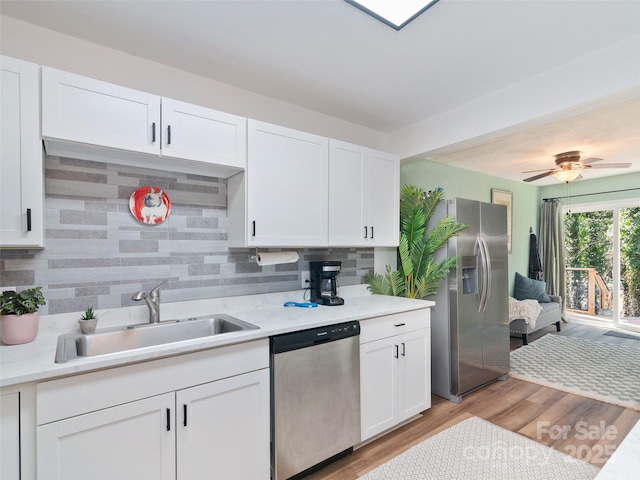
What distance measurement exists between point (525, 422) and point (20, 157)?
3.65 metres

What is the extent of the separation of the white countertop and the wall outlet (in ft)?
0.25

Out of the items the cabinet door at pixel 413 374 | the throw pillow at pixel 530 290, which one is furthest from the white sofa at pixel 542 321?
the cabinet door at pixel 413 374

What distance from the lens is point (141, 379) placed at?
1483 mm

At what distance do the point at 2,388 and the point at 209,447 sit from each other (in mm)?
891

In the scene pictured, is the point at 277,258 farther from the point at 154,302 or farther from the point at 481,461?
the point at 481,461

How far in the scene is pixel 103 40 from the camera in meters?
1.93

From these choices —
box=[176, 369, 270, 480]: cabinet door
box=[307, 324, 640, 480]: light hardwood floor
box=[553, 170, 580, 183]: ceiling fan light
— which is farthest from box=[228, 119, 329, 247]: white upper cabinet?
box=[553, 170, 580, 183]: ceiling fan light

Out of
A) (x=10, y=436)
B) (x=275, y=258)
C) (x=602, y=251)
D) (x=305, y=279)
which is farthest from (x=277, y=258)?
(x=602, y=251)

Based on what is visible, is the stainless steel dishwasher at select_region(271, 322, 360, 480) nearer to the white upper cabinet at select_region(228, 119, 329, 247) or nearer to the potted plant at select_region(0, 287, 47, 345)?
the white upper cabinet at select_region(228, 119, 329, 247)

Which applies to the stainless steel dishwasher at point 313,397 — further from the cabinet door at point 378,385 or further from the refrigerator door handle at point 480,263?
the refrigerator door handle at point 480,263


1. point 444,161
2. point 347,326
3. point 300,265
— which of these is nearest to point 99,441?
point 347,326

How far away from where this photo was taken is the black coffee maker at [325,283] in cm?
259

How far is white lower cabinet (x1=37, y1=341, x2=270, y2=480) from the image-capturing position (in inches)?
52.6

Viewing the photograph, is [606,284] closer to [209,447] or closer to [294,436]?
[294,436]
